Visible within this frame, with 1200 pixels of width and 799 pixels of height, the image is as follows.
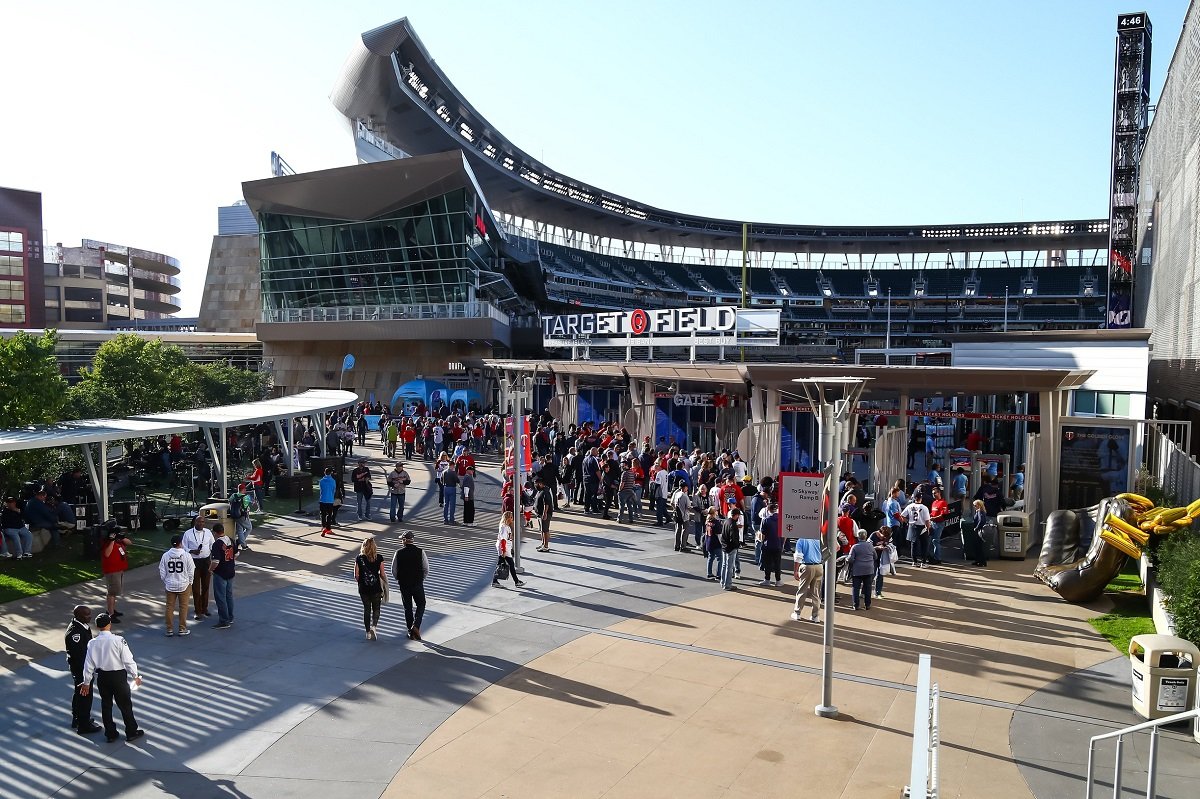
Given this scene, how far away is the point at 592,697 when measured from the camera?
30.7 feet

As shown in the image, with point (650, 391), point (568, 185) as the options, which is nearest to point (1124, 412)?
point (650, 391)

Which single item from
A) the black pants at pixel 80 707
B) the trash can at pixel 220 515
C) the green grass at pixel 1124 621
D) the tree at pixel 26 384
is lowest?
the green grass at pixel 1124 621

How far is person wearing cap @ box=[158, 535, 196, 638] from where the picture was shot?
11.1 m

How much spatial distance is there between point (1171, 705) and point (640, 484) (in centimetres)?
1340

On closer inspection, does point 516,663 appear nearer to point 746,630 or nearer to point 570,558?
point 746,630

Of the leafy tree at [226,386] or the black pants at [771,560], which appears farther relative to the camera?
the leafy tree at [226,386]

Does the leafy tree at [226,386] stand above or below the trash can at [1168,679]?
above

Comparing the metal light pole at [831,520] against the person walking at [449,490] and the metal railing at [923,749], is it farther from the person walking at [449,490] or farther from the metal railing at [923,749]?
the person walking at [449,490]

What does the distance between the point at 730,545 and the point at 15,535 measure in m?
12.6

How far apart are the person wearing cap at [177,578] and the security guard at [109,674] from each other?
2.94m

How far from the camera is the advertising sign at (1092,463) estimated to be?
19.1 metres

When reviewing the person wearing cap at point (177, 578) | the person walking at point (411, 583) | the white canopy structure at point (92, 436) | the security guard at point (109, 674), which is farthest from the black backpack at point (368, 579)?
the white canopy structure at point (92, 436)

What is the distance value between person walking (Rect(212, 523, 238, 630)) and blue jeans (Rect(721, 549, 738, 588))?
7516mm

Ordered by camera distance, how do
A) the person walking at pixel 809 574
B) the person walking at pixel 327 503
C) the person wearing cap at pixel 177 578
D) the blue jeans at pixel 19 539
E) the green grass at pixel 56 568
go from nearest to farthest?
the person wearing cap at pixel 177 578 → the person walking at pixel 809 574 → the green grass at pixel 56 568 → the blue jeans at pixel 19 539 → the person walking at pixel 327 503
